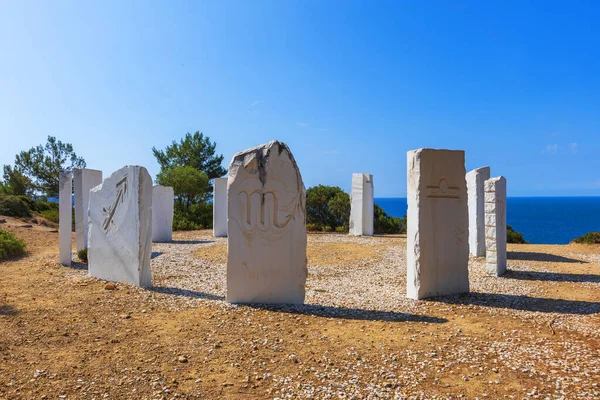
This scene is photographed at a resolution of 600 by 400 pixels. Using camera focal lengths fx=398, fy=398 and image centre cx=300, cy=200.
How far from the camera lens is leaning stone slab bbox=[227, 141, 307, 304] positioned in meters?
5.47

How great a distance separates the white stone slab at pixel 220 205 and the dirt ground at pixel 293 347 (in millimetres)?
8505

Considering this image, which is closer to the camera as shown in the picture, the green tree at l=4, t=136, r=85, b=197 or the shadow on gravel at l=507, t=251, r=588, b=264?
the shadow on gravel at l=507, t=251, r=588, b=264

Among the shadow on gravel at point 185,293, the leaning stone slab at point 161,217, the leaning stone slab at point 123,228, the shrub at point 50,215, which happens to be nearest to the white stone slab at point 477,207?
the shadow on gravel at point 185,293

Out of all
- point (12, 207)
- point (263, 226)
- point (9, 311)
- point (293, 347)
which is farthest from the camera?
point (12, 207)

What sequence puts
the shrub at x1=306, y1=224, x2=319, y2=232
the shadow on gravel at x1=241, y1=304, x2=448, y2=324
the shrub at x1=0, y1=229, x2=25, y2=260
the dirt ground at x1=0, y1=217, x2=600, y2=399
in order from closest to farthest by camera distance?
1. the dirt ground at x1=0, y1=217, x2=600, y2=399
2. the shadow on gravel at x1=241, y1=304, x2=448, y2=324
3. the shrub at x1=0, y1=229, x2=25, y2=260
4. the shrub at x1=306, y1=224, x2=319, y2=232

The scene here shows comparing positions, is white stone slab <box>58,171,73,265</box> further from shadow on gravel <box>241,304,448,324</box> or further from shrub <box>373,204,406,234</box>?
shrub <box>373,204,406,234</box>

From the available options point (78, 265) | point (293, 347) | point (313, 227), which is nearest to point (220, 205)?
point (313, 227)

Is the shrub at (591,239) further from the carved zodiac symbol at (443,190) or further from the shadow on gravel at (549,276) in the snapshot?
the carved zodiac symbol at (443,190)

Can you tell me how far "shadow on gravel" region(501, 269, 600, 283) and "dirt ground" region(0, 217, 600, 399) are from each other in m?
0.80

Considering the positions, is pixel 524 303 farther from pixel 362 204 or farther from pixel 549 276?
pixel 362 204

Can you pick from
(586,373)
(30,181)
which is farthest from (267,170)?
(30,181)

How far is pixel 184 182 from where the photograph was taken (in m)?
20.6

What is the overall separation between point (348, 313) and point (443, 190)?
7.91ft

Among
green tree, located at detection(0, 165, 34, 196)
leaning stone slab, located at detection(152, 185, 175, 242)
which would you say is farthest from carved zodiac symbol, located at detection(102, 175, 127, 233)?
green tree, located at detection(0, 165, 34, 196)
